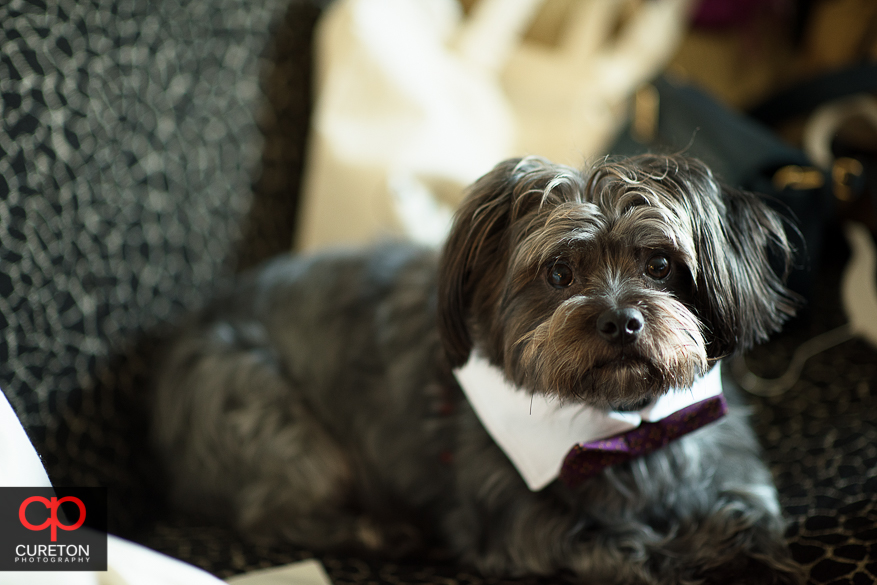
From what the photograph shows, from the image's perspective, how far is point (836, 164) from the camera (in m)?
2.22

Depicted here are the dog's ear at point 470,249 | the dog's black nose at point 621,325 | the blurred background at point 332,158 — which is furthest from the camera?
the blurred background at point 332,158

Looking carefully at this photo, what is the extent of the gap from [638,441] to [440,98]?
1.66 m

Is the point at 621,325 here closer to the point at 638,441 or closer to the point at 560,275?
the point at 560,275

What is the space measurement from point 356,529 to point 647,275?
113 centimetres

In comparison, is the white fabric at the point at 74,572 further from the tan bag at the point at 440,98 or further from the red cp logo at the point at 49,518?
the tan bag at the point at 440,98

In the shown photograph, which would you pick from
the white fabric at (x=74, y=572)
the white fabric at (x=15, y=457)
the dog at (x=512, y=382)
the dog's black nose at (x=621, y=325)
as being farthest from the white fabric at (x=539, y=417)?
the white fabric at (x=15, y=457)

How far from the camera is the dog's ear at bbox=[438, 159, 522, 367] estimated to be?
57.0 inches

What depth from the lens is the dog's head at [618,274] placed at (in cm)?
125

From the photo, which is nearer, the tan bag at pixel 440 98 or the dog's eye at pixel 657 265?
the dog's eye at pixel 657 265

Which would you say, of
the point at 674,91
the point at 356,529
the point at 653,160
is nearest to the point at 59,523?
the point at 356,529

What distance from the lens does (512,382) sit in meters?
1.45

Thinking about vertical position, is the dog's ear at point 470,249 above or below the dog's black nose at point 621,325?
above

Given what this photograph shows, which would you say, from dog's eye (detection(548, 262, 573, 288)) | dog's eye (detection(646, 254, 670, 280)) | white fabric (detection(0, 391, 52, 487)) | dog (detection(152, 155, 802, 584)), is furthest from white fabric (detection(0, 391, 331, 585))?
dog's eye (detection(646, 254, 670, 280))

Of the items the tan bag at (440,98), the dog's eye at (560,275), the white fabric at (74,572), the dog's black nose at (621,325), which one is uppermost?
the tan bag at (440,98)
